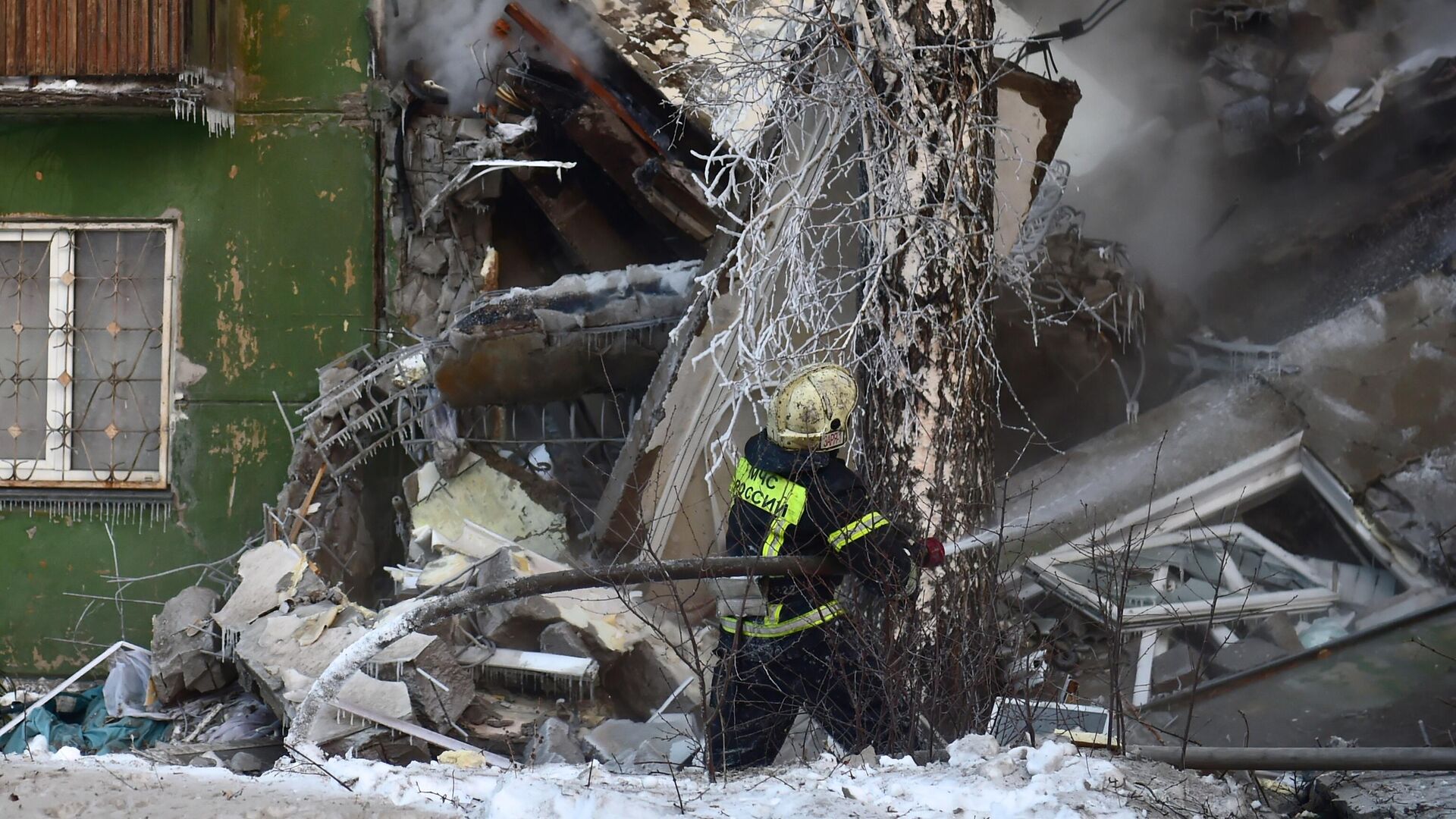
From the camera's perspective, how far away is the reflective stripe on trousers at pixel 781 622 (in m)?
3.59

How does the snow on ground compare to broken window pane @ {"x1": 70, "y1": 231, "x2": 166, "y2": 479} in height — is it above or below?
below

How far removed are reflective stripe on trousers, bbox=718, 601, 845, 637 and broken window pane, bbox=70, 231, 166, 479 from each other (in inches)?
178

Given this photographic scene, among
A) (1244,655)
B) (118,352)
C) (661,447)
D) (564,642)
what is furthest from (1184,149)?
(118,352)

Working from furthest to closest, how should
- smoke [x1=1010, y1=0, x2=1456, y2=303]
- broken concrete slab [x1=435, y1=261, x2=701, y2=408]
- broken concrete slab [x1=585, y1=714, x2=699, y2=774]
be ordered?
smoke [x1=1010, y1=0, x2=1456, y2=303] → broken concrete slab [x1=435, y1=261, x2=701, y2=408] → broken concrete slab [x1=585, y1=714, x2=699, y2=774]

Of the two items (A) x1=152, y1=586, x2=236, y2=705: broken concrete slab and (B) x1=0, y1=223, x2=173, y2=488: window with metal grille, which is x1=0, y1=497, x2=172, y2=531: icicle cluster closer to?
(B) x1=0, y1=223, x2=173, y2=488: window with metal grille

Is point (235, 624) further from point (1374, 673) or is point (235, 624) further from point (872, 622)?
point (1374, 673)

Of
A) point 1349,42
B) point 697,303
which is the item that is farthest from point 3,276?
point 1349,42

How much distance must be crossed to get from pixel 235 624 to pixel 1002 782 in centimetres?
399

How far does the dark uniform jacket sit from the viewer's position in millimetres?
3408

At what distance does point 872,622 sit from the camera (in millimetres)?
3461

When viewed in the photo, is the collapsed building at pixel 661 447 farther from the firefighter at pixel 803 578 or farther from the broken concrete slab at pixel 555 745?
the firefighter at pixel 803 578

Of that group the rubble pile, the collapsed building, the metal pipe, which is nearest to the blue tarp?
the collapsed building

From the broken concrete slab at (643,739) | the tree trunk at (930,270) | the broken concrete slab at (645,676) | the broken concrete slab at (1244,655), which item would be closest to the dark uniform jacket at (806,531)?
the tree trunk at (930,270)

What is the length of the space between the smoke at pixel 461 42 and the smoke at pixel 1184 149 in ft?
10.3
